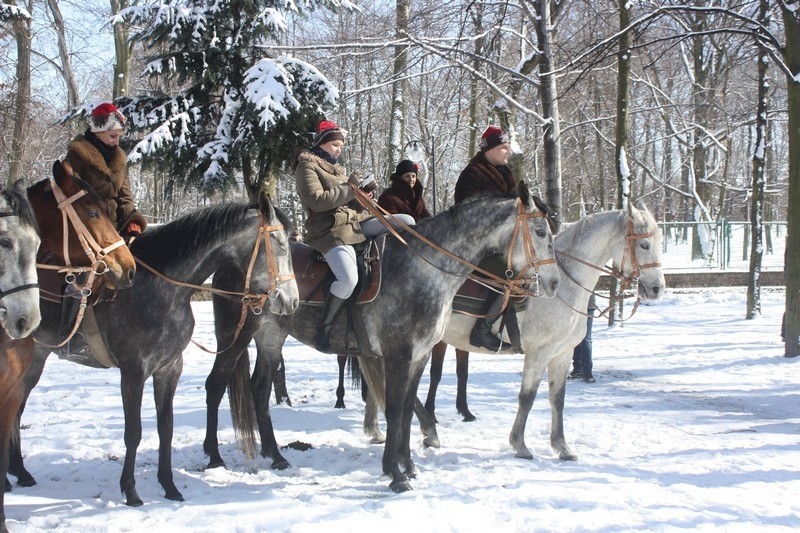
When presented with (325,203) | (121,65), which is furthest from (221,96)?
(325,203)

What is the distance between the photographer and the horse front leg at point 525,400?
636cm

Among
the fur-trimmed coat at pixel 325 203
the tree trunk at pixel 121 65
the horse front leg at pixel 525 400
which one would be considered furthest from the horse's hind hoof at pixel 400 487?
the tree trunk at pixel 121 65

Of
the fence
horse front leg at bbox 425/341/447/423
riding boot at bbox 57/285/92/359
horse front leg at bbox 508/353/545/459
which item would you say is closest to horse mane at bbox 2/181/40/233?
riding boot at bbox 57/285/92/359

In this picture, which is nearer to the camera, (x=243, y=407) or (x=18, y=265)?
(x=18, y=265)

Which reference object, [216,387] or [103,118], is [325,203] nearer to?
[103,118]

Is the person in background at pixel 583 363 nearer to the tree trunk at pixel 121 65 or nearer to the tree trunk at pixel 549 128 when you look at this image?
the tree trunk at pixel 549 128

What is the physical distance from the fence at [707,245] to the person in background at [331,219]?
1840 centimetres

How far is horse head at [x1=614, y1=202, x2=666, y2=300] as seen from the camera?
22.1 ft

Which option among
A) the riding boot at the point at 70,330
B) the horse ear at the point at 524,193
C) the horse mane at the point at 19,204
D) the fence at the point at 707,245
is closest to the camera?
the horse mane at the point at 19,204

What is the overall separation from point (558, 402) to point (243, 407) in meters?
3.02

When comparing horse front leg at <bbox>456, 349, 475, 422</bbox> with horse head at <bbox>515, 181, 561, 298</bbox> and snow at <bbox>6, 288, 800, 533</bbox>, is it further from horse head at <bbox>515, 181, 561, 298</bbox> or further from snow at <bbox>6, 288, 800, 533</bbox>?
horse head at <bbox>515, 181, 561, 298</bbox>

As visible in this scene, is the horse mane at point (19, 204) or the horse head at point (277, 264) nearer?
the horse mane at point (19, 204)

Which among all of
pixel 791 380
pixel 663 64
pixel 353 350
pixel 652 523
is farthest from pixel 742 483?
pixel 663 64

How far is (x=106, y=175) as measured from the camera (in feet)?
16.4
